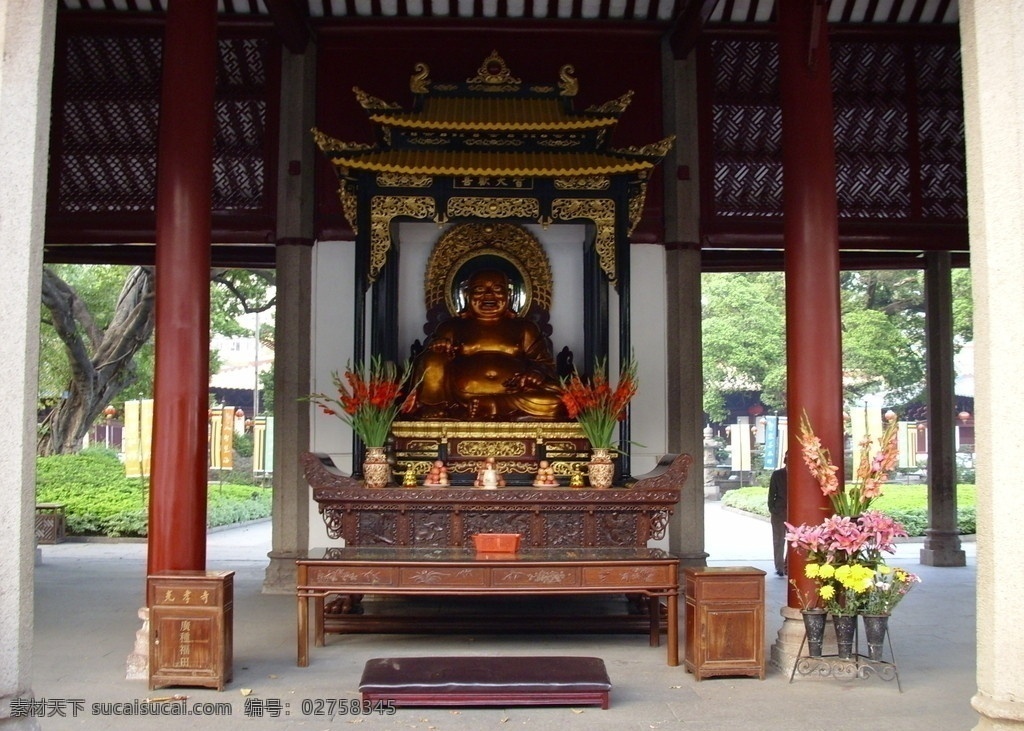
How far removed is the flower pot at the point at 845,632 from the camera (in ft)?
19.5

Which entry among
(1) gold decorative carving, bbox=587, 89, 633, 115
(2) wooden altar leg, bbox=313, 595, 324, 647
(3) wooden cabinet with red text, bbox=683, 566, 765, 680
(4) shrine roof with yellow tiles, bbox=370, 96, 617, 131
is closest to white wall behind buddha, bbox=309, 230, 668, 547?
(4) shrine roof with yellow tiles, bbox=370, 96, 617, 131

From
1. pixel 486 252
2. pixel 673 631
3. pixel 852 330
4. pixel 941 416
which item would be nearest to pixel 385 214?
pixel 486 252

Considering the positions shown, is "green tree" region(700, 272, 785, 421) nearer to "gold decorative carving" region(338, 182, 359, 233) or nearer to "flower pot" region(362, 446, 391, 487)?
"gold decorative carving" region(338, 182, 359, 233)

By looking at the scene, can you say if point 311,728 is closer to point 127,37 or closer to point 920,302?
point 127,37

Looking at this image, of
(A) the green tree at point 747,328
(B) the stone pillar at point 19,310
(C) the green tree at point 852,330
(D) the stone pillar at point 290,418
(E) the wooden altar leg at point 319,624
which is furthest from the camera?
(A) the green tree at point 747,328

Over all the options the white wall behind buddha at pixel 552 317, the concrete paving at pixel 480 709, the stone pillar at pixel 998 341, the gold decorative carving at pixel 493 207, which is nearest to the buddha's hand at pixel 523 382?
the white wall behind buddha at pixel 552 317

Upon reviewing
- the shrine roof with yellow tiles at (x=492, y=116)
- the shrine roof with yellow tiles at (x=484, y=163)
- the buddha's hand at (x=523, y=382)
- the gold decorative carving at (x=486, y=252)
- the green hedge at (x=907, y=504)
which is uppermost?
the shrine roof with yellow tiles at (x=492, y=116)

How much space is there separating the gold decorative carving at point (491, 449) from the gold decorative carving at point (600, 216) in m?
1.57

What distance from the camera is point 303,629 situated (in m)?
6.29

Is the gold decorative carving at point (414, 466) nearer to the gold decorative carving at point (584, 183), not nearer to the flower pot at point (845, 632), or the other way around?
the gold decorative carving at point (584, 183)

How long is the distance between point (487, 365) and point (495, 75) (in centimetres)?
257

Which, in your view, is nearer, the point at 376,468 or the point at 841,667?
the point at 841,667

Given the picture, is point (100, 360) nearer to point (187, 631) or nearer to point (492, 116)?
point (492, 116)

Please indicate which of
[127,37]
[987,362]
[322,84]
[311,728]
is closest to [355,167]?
[322,84]
